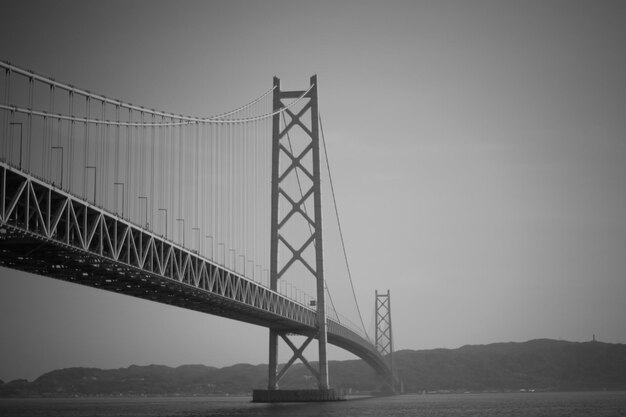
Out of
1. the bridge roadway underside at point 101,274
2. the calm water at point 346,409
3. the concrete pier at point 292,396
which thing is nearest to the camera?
the bridge roadway underside at point 101,274

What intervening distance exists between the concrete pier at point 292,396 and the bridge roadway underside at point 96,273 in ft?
42.2

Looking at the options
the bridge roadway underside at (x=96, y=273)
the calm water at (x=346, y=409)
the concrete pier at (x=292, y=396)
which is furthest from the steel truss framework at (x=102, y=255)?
the concrete pier at (x=292, y=396)

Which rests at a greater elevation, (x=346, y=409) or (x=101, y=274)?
(x=101, y=274)

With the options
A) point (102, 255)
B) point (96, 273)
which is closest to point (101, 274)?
point (96, 273)

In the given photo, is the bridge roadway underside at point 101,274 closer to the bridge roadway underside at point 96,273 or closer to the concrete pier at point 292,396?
the bridge roadway underside at point 96,273

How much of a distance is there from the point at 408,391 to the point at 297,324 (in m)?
121

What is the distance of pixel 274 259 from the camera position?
220ft

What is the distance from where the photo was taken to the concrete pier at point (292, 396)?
221 feet

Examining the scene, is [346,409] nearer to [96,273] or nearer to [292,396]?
[292,396]

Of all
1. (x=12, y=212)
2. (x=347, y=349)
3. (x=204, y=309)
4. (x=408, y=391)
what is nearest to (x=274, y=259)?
(x=204, y=309)

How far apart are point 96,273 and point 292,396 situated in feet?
100

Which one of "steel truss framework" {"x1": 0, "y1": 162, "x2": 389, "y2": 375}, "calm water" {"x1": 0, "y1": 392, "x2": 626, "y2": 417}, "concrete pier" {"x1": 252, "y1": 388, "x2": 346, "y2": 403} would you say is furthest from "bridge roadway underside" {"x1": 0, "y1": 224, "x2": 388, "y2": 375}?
"concrete pier" {"x1": 252, "y1": 388, "x2": 346, "y2": 403}

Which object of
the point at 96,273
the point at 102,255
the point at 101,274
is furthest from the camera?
the point at 101,274

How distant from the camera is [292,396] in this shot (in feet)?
222
